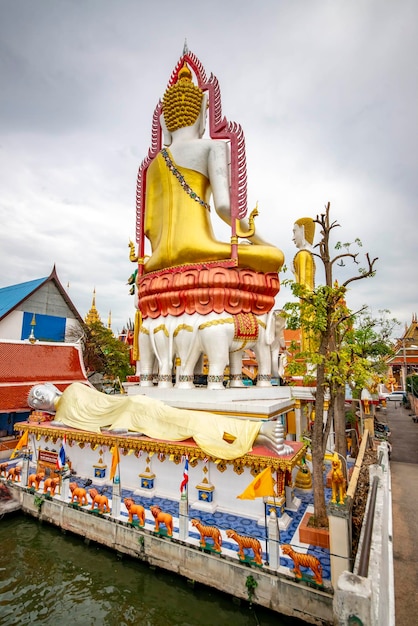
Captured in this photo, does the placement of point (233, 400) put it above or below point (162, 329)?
below

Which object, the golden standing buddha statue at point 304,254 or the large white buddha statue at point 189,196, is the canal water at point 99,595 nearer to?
the large white buddha statue at point 189,196

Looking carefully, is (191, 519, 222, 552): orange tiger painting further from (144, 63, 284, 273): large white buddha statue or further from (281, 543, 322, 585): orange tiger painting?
(144, 63, 284, 273): large white buddha statue

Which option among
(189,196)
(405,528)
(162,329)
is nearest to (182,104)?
(189,196)

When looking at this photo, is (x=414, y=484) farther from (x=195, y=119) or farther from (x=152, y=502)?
(x=195, y=119)

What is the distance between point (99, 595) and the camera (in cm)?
802

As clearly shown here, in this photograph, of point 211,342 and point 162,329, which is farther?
point 162,329

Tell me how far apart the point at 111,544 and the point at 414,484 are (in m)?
11.3

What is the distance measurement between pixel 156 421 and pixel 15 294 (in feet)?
65.7

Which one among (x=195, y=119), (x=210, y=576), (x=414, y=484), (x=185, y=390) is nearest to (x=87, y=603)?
(x=210, y=576)

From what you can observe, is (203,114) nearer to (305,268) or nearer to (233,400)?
(305,268)

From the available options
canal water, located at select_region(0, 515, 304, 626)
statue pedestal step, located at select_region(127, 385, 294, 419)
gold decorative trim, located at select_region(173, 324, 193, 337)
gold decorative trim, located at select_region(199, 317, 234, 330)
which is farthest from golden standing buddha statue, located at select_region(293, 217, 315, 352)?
canal water, located at select_region(0, 515, 304, 626)

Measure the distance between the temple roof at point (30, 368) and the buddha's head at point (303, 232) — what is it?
13.2 m

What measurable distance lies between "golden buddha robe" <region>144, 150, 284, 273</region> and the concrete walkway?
28.9 feet

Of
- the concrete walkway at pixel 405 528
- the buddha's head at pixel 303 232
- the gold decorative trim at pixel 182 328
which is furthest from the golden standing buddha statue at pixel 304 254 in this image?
the concrete walkway at pixel 405 528
